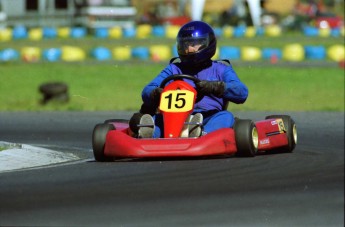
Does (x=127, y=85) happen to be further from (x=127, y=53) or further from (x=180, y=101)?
(x=180, y=101)

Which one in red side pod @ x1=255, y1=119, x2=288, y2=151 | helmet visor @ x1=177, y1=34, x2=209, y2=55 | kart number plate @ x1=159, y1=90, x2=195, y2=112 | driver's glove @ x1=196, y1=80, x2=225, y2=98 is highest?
helmet visor @ x1=177, y1=34, x2=209, y2=55

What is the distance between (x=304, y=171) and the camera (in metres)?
9.06

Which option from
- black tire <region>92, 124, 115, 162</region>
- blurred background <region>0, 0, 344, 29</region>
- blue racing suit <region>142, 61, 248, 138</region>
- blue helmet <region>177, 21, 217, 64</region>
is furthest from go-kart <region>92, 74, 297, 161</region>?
blurred background <region>0, 0, 344, 29</region>

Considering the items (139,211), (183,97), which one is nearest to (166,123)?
(183,97)

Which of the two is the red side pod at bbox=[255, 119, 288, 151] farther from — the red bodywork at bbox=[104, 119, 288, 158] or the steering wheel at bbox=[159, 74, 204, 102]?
the steering wheel at bbox=[159, 74, 204, 102]

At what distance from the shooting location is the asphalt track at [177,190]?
6594mm

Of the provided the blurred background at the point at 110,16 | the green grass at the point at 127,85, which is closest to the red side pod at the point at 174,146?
the green grass at the point at 127,85

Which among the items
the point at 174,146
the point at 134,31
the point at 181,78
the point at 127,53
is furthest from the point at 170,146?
the point at 134,31

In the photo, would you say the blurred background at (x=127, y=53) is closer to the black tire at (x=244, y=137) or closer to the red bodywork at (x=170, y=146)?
the black tire at (x=244, y=137)

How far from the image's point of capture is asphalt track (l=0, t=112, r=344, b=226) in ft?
21.6

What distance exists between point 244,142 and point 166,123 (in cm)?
69

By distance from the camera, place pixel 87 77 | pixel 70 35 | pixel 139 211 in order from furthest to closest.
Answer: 1. pixel 70 35
2. pixel 87 77
3. pixel 139 211

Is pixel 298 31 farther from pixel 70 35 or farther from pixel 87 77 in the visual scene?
pixel 87 77

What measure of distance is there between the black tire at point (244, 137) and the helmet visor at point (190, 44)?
801 millimetres
